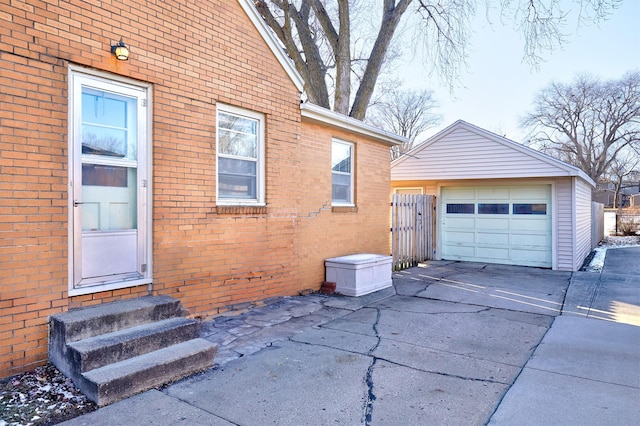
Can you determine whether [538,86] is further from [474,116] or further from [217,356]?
[217,356]

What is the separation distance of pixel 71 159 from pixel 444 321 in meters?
5.02

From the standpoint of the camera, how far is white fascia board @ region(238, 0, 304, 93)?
6.05 metres

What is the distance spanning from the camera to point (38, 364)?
383cm

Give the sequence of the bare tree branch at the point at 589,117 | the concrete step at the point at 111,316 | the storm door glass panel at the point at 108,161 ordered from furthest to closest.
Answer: the bare tree branch at the point at 589,117 → the storm door glass panel at the point at 108,161 → the concrete step at the point at 111,316

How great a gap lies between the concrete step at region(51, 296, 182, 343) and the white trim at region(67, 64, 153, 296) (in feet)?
0.68

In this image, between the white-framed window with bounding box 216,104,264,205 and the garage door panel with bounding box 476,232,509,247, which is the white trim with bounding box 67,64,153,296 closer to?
the white-framed window with bounding box 216,104,264,205

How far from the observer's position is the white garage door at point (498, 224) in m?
11.5

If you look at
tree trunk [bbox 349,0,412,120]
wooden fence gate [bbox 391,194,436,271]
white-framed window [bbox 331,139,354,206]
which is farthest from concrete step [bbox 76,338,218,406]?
tree trunk [bbox 349,0,412,120]

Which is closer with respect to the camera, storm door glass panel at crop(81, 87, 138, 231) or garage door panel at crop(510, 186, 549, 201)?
storm door glass panel at crop(81, 87, 138, 231)

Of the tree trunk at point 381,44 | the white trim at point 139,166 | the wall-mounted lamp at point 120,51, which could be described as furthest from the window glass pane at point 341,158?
the tree trunk at point 381,44

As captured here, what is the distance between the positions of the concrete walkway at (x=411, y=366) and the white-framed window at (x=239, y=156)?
1.75 m

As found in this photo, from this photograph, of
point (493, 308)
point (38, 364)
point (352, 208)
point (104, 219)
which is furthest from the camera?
point (352, 208)

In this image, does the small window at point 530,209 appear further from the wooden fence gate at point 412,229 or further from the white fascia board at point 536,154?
the wooden fence gate at point 412,229

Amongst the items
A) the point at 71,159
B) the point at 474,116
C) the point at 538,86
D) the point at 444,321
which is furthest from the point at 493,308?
the point at 538,86
